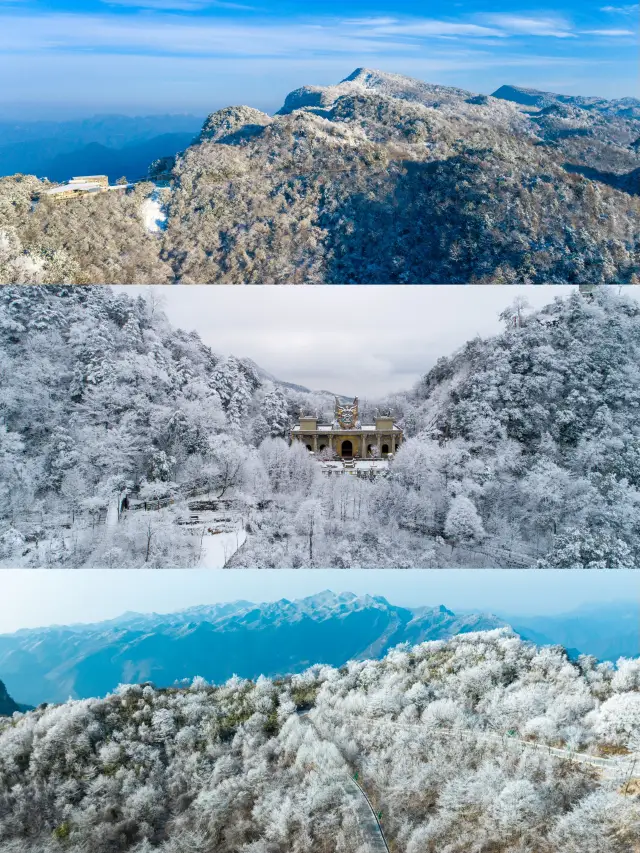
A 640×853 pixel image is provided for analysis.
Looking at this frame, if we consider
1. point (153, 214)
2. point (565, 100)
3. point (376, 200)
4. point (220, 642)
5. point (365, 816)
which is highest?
point (565, 100)

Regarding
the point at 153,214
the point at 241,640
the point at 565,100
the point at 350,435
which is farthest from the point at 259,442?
the point at 565,100

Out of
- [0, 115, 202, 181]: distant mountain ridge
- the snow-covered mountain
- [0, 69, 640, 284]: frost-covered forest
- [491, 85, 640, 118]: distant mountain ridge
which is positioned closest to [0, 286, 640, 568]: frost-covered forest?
the snow-covered mountain

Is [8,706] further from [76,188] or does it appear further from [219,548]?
[76,188]

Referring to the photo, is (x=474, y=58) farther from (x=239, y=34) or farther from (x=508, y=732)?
(x=508, y=732)

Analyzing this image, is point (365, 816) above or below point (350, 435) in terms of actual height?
below

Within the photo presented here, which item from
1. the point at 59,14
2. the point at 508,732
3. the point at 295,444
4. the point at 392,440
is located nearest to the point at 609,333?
the point at 392,440

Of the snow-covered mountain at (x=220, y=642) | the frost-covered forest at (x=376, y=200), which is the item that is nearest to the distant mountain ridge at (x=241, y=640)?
the snow-covered mountain at (x=220, y=642)
